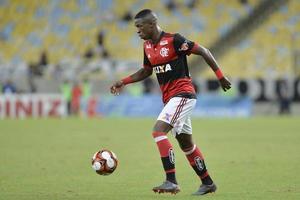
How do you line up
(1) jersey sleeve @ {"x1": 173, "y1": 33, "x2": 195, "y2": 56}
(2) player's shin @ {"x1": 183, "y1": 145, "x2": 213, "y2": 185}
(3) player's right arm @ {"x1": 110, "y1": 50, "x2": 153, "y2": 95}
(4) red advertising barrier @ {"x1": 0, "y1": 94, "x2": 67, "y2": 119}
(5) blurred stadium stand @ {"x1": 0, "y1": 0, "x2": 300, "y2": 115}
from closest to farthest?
(1) jersey sleeve @ {"x1": 173, "y1": 33, "x2": 195, "y2": 56}
(2) player's shin @ {"x1": 183, "y1": 145, "x2": 213, "y2": 185}
(3) player's right arm @ {"x1": 110, "y1": 50, "x2": 153, "y2": 95}
(4) red advertising barrier @ {"x1": 0, "y1": 94, "x2": 67, "y2": 119}
(5) blurred stadium stand @ {"x1": 0, "y1": 0, "x2": 300, "y2": 115}

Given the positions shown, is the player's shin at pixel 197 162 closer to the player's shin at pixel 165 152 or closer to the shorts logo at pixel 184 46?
the player's shin at pixel 165 152

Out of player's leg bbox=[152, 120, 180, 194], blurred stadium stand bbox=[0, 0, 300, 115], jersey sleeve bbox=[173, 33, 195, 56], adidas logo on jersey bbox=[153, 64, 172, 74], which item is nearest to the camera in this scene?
player's leg bbox=[152, 120, 180, 194]

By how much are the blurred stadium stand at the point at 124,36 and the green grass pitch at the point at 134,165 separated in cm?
1568

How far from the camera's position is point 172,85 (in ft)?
29.8

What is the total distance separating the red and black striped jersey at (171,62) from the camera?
8.94 meters

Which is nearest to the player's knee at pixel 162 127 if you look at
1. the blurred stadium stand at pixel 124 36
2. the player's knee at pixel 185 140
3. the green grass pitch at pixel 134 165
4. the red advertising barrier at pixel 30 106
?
the player's knee at pixel 185 140

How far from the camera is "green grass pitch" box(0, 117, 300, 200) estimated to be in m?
9.30

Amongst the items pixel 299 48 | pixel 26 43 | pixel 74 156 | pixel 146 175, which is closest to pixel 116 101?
pixel 26 43

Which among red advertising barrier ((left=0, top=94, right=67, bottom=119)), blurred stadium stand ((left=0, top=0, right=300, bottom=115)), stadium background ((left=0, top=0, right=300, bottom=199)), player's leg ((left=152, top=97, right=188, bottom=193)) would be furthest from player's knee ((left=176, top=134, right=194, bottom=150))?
blurred stadium stand ((left=0, top=0, right=300, bottom=115))

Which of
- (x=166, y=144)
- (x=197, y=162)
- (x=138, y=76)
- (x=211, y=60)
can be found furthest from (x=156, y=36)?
(x=197, y=162)

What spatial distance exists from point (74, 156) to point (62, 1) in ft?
90.6

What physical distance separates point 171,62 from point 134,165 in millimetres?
4695

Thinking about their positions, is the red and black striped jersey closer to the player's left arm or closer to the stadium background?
the player's left arm

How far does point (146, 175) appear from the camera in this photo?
38.2 feet
